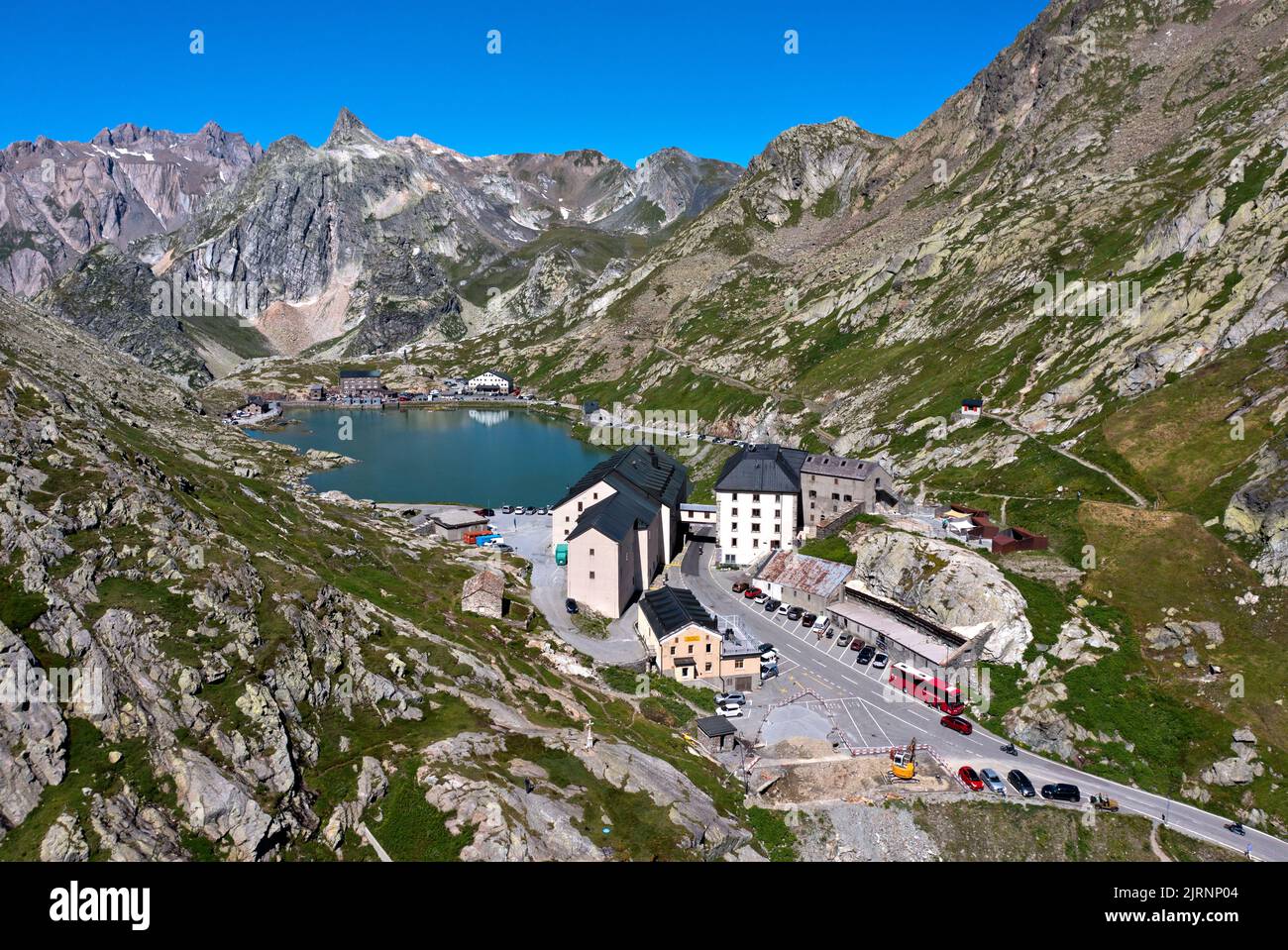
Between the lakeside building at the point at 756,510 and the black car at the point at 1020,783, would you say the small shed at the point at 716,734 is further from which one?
the lakeside building at the point at 756,510

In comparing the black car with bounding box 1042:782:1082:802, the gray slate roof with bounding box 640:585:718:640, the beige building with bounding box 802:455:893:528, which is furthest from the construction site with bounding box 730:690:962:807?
the beige building with bounding box 802:455:893:528

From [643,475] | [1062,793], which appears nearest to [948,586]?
[1062,793]

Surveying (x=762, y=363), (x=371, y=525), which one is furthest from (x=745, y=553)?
(x=762, y=363)

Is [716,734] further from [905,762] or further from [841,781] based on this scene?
[905,762]

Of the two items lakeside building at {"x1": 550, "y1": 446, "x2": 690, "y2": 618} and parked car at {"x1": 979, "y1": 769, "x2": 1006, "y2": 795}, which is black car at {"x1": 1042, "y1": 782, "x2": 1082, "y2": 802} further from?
lakeside building at {"x1": 550, "y1": 446, "x2": 690, "y2": 618}

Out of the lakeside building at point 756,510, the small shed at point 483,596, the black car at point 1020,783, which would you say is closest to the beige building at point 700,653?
the small shed at point 483,596
